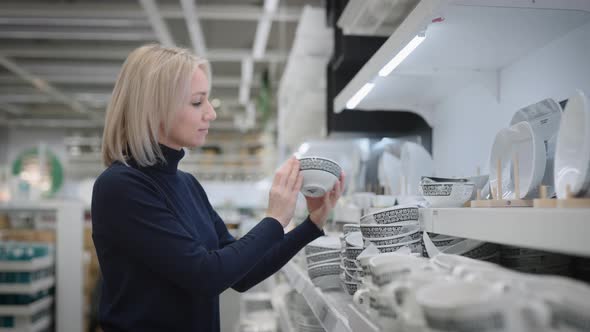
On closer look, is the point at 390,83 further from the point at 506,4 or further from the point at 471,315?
the point at 471,315

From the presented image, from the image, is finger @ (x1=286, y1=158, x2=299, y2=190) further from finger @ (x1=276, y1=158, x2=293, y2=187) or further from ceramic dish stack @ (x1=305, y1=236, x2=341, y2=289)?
ceramic dish stack @ (x1=305, y1=236, x2=341, y2=289)

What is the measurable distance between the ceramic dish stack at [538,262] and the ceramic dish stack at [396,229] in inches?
8.3

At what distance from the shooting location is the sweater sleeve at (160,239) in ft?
4.05

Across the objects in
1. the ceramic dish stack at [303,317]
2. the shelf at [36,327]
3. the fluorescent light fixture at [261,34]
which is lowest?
the shelf at [36,327]

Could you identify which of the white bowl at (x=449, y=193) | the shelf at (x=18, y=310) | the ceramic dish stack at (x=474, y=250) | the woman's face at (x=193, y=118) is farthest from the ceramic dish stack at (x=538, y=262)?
the shelf at (x=18, y=310)

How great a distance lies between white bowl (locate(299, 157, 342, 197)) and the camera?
1.51 m

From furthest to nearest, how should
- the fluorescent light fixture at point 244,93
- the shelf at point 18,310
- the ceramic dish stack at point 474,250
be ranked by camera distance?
the fluorescent light fixture at point 244,93 → the shelf at point 18,310 → the ceramic dish stack at point 474,250

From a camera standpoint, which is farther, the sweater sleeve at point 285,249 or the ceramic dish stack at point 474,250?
the sweater sleeve at point 285,249

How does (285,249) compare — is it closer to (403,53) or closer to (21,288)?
(403,53)

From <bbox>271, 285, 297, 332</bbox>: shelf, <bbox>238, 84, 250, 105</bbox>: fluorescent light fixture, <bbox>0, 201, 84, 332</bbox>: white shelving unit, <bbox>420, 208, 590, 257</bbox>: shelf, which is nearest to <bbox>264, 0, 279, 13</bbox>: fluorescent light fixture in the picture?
<bbox>0, 201, 84, 332</bbox>: white shelving unit

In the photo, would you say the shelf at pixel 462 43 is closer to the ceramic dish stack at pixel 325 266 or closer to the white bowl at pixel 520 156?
the white bowl at pixel 520 156

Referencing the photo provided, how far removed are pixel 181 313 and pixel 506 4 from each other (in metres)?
1.02

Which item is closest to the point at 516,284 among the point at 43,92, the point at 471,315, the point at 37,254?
the point at 471,315

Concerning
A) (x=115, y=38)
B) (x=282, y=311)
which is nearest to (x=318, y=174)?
(x=282, y=311)
